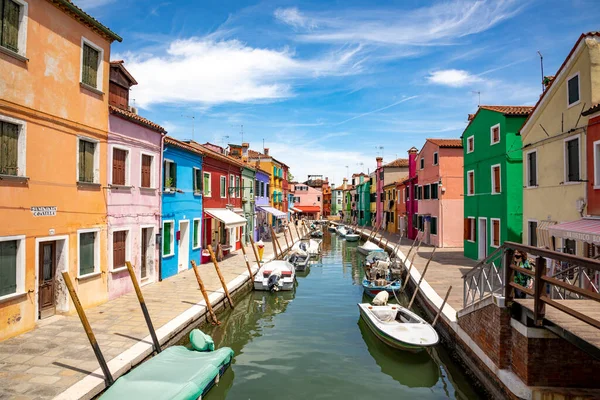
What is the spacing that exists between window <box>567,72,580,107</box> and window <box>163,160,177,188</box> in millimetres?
15534

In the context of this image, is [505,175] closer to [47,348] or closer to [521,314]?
[521,314]

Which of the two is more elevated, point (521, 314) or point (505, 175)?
point (505, 175)

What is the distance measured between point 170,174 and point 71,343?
9671 mm

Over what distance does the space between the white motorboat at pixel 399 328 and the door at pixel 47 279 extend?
9.29 m

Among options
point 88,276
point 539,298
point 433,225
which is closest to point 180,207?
point 88,276

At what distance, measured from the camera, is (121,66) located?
45.5 ft

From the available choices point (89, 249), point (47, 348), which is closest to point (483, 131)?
point (89, 249)

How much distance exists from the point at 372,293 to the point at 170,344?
31.9 ft

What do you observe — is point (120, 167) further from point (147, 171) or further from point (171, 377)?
point (171, 377)

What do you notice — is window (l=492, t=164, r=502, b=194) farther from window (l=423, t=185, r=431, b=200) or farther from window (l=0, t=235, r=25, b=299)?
window (l=0, t=235, r=25, b=299)

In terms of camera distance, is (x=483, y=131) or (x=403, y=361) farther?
(x=483, y=131)

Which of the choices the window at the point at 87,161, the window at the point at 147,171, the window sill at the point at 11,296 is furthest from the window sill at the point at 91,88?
the window sill at the point at 11,296

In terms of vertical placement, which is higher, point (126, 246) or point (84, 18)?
point (84, 18)

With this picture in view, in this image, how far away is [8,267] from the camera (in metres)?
9.10
